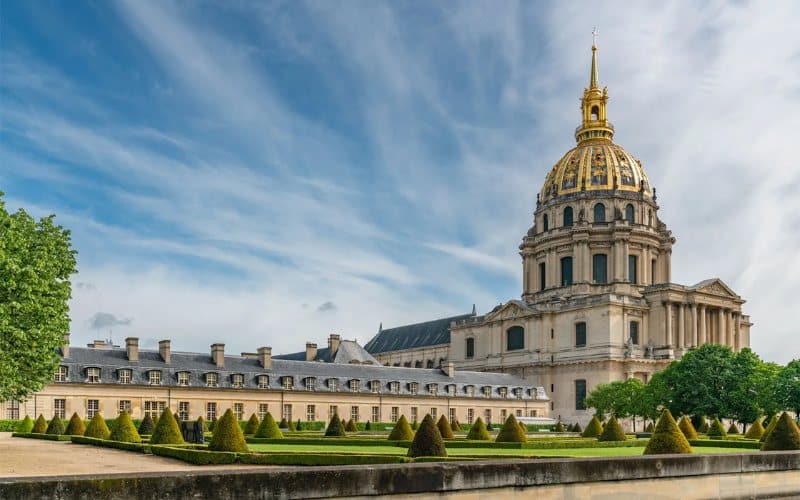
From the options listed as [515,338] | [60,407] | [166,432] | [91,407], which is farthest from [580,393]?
[166,432]

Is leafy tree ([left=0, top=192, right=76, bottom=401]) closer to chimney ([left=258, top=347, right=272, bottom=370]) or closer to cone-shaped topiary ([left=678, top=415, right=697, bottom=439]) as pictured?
cone-shaped topiary ([left=678, top=415, right=697, bottom=439])

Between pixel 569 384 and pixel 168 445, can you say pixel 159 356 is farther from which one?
pixel 569 384

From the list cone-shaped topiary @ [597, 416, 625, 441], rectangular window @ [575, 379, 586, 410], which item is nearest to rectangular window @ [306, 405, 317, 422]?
cone-shaped topiary @ [597, 416, 625, 441]

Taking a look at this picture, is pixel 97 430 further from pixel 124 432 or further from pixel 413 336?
pixel 413 336

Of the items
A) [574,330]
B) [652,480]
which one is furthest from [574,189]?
[652,480]

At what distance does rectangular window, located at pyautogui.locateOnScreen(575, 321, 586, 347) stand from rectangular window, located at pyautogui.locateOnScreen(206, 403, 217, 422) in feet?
129

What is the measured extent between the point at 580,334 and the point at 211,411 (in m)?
40.2

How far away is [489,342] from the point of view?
313 ft

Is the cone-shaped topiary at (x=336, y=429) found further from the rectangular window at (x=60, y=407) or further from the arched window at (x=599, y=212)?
the arched window at (x=599, y=212)

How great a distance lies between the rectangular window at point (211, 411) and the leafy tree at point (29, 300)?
2779 centimetres

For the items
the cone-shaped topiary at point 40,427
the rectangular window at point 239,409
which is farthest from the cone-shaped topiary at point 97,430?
the rectangular window at point 239,409

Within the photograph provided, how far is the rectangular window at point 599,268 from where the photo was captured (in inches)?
3600

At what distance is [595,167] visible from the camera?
94250mm

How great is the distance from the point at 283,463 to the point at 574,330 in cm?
6555
